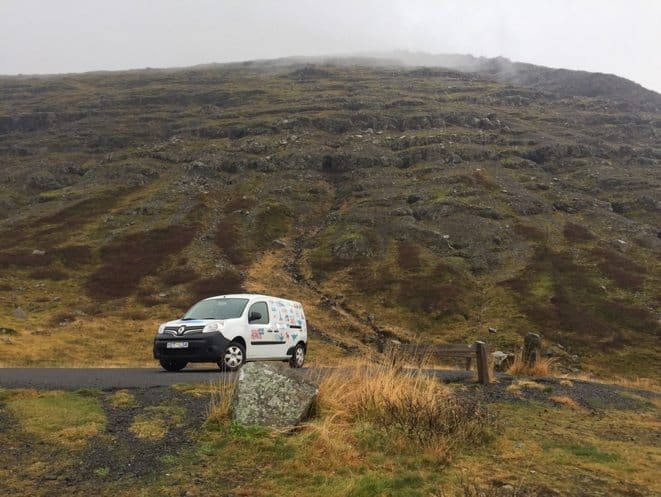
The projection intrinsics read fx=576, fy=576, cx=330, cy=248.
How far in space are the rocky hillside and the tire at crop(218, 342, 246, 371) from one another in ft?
52.6

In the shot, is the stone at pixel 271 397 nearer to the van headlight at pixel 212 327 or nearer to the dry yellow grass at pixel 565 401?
the dry yellow grass at pixel 565 401

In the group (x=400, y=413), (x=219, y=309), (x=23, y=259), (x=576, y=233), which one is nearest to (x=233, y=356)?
(x=219, y=309)

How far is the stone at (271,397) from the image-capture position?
8328 mm

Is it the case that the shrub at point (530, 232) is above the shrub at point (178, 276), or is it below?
above

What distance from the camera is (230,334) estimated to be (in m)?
17.6

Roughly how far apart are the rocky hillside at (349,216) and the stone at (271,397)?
23938mm

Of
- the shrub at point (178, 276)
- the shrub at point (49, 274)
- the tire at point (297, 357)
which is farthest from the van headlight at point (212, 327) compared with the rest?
the shrub at point (49, 274)

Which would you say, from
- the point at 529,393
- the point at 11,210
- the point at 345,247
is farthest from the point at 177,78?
the point at 529,393

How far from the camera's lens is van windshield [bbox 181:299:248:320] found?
1850 centimetres

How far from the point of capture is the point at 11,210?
7450cm

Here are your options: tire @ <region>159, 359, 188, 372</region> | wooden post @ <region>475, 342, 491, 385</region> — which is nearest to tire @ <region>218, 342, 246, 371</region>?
tire @ <region>159, 359, 188, 372</region>

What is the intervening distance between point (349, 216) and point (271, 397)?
6003 centimetres

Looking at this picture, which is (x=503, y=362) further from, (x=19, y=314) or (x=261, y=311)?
(x=19, y=314)

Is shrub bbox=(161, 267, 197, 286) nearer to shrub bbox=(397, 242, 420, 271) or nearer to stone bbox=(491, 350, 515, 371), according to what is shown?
shrub bbox=(397, 242, 420, 271)
